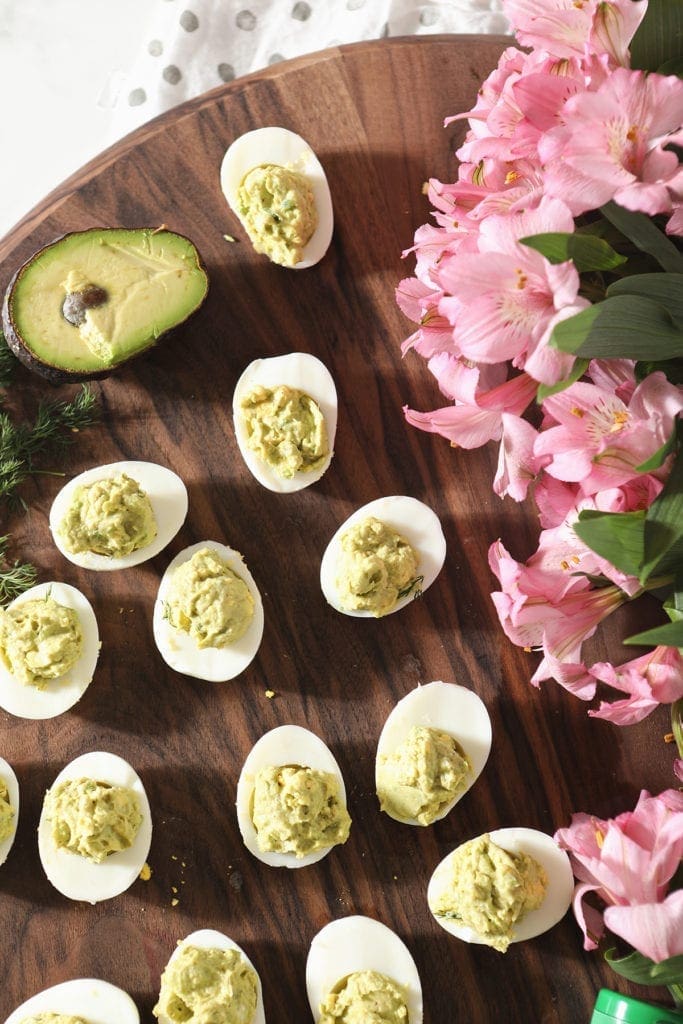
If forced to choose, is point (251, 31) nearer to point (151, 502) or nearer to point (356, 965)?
point (151, 502)

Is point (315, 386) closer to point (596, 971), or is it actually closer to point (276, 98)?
point (276, 98)

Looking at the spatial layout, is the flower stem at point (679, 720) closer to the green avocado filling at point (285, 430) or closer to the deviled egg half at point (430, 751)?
the deviled egg half at point (430, 751)

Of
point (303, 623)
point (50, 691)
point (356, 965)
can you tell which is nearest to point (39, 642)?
point (50, 691)

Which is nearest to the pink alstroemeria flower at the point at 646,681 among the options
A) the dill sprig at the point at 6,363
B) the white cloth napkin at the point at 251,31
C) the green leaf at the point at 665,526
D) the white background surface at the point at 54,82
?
the green leaf at the point at 665,526

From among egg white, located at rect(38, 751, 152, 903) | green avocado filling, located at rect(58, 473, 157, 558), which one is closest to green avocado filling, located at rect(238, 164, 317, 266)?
green avocado filling, located at rect(58, 473, 157, 558)

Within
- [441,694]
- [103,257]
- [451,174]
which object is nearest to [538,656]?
[441,694]
